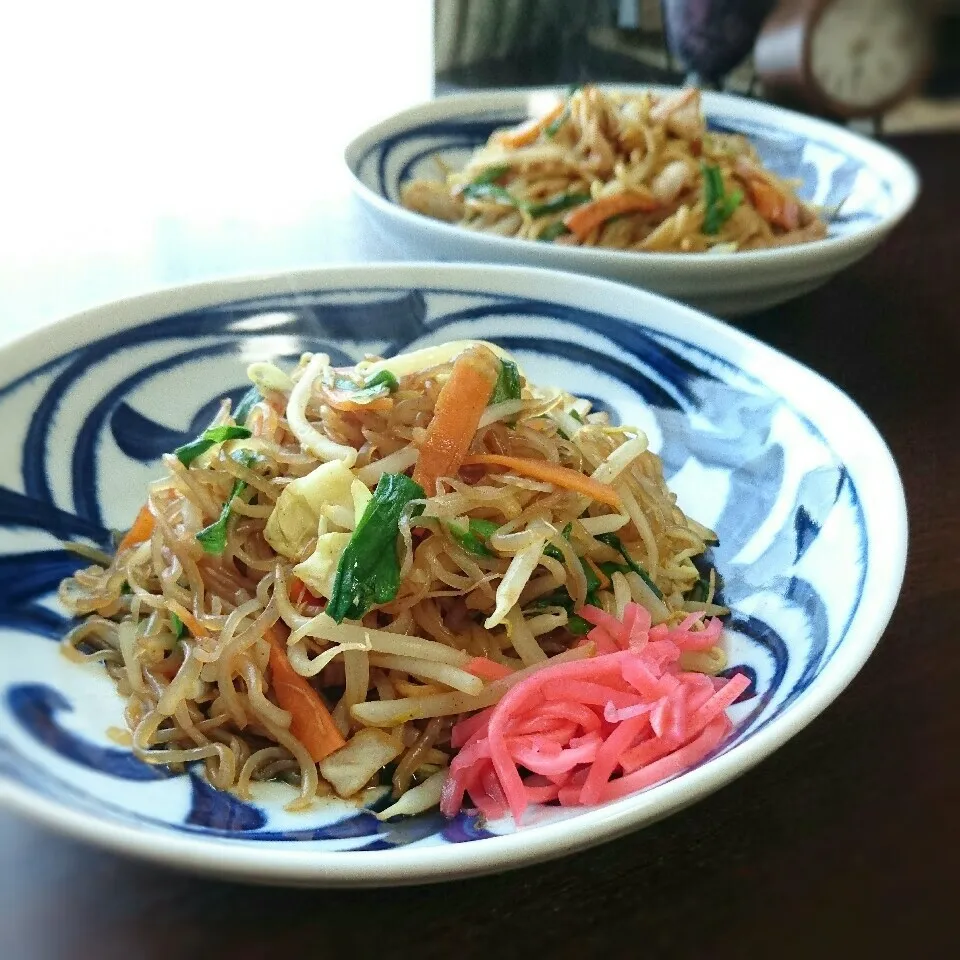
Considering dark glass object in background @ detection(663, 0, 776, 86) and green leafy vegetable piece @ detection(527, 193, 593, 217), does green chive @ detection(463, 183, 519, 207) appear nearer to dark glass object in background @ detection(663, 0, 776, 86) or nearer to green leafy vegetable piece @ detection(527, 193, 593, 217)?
green leafy vegetable piece @ detection(527, 193, 593, 217)

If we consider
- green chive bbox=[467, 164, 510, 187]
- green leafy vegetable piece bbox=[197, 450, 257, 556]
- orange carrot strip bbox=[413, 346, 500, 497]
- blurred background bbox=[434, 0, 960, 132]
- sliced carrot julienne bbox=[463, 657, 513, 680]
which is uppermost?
blurred background bbox=[434, 0, 960, 132]

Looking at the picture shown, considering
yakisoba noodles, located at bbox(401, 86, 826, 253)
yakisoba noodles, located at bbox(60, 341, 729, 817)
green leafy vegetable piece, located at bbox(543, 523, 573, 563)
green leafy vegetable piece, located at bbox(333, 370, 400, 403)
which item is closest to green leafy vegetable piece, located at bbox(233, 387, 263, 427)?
yakisoba noodles, located at bbox(60, 341, 729, 817)

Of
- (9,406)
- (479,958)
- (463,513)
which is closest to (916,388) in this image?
(463,513)

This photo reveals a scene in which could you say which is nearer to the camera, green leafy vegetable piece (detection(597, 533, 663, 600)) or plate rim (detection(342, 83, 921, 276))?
green leafy vegetable piece (detection(597, 533, 663, 600))

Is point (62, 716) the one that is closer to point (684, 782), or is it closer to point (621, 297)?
point (684, 782)

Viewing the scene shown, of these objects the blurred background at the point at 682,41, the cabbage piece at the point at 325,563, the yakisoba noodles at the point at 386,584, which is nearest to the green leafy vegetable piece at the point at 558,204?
the yakisoba noodles at the point at 386,584

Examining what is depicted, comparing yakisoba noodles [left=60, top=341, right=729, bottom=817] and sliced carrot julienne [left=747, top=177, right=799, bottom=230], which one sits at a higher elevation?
sliced carrot julienne [left=747, top=177, right=799, bottom=230]
